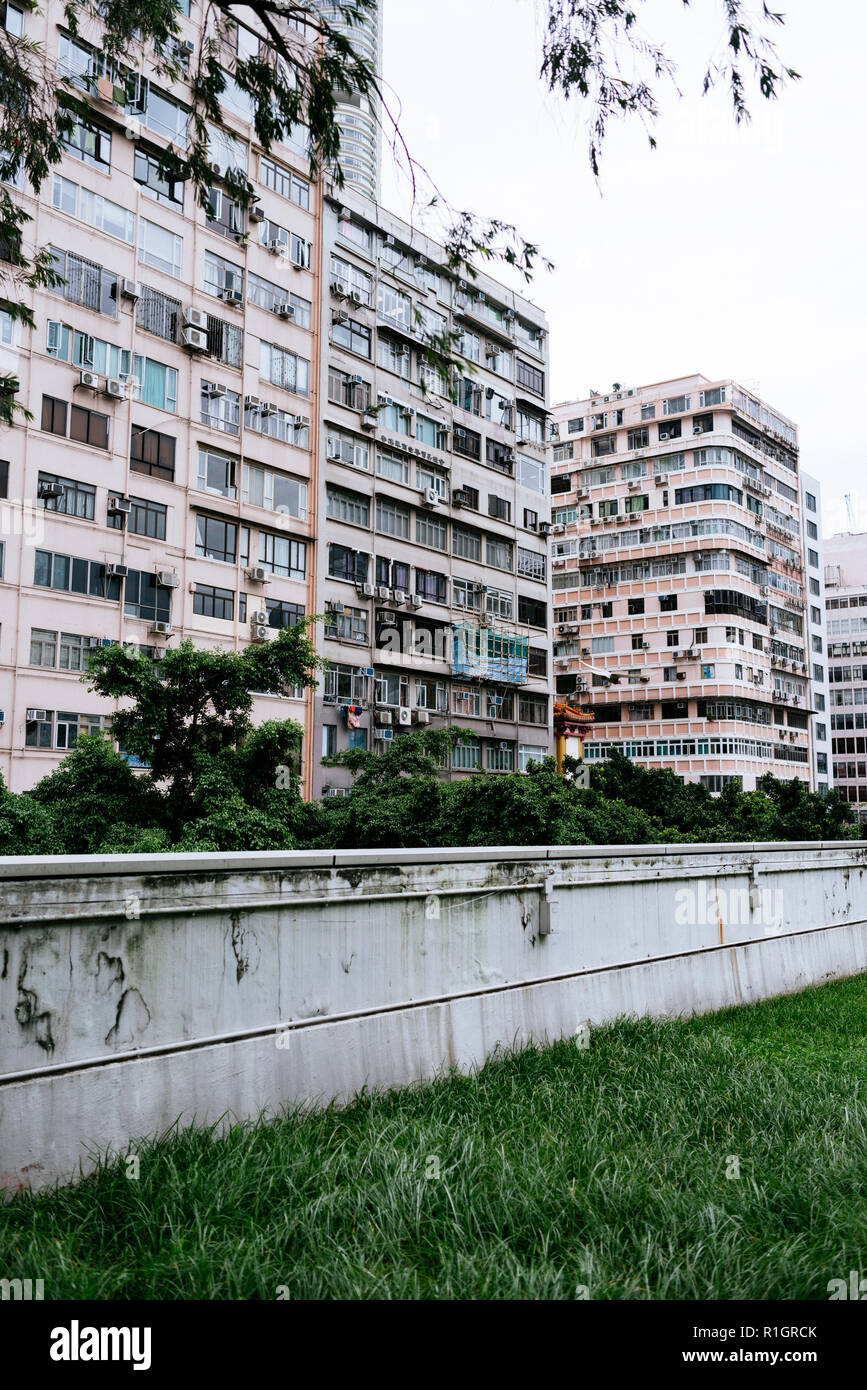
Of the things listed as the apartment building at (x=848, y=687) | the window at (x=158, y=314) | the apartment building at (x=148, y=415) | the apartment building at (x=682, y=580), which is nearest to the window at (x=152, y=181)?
the apartment building at (x=148, y=415)

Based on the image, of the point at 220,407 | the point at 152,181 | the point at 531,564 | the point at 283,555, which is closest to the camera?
the point at 152,181

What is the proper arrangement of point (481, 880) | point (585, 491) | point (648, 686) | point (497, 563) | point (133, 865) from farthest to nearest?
Answer: point (585, 491), point (648, 686), point (497, 563), point (481, 880), point (133, 865)

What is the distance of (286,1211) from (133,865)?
1.63 metres

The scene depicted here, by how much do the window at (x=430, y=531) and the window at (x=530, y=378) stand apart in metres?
7.98

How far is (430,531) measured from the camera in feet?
128

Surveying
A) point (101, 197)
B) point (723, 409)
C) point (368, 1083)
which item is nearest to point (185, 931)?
point (368, 1083)

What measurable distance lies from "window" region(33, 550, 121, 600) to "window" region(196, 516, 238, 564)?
3126 mm

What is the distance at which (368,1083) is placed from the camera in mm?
5965

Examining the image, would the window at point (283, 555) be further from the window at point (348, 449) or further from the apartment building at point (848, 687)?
the apartment building at point (848, 687)

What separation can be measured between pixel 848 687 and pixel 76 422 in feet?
198

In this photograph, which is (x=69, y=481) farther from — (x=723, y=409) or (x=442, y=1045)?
(x=723, y=409)

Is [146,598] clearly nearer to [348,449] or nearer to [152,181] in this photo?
[348,449]

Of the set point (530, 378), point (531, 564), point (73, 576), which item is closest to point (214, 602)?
point (73, 576)

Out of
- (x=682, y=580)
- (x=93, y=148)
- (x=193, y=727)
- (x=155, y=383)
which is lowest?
(x=193, y=727)
